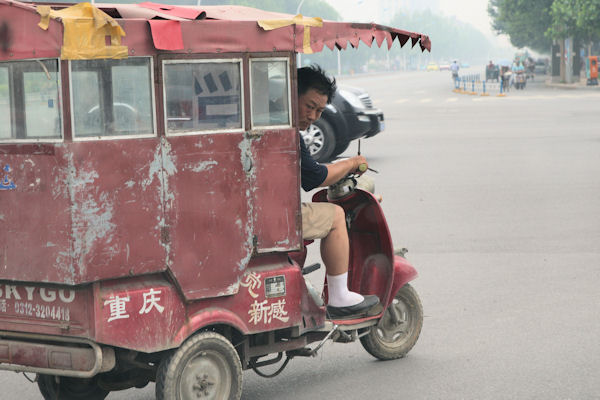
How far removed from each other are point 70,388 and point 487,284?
150 inches

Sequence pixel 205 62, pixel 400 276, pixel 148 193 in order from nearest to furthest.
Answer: pixel 148 193
pixel 205 62
pixel 400 276

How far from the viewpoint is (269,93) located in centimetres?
460

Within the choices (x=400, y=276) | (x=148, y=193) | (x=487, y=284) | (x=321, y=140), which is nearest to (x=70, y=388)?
(x=148, y=193)

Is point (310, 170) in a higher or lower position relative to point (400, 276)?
higher

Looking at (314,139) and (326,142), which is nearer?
(314,139)

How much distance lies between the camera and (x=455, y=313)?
6684 mm

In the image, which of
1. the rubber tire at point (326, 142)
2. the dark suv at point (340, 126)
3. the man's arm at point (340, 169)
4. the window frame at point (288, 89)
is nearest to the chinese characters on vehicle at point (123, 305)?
the window frame at point (288, 89)

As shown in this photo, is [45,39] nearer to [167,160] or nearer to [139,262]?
[167,160]

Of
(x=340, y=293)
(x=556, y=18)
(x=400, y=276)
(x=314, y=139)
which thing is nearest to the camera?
(x=340, y=293)

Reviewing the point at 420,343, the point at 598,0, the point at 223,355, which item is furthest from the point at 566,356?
the point at 598,0

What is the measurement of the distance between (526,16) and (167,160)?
6487cm

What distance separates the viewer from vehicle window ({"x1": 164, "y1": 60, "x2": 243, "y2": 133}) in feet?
13.9

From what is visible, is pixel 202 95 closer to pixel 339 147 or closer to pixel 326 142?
pixel 326 142

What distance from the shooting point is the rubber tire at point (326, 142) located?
51.0 ft
